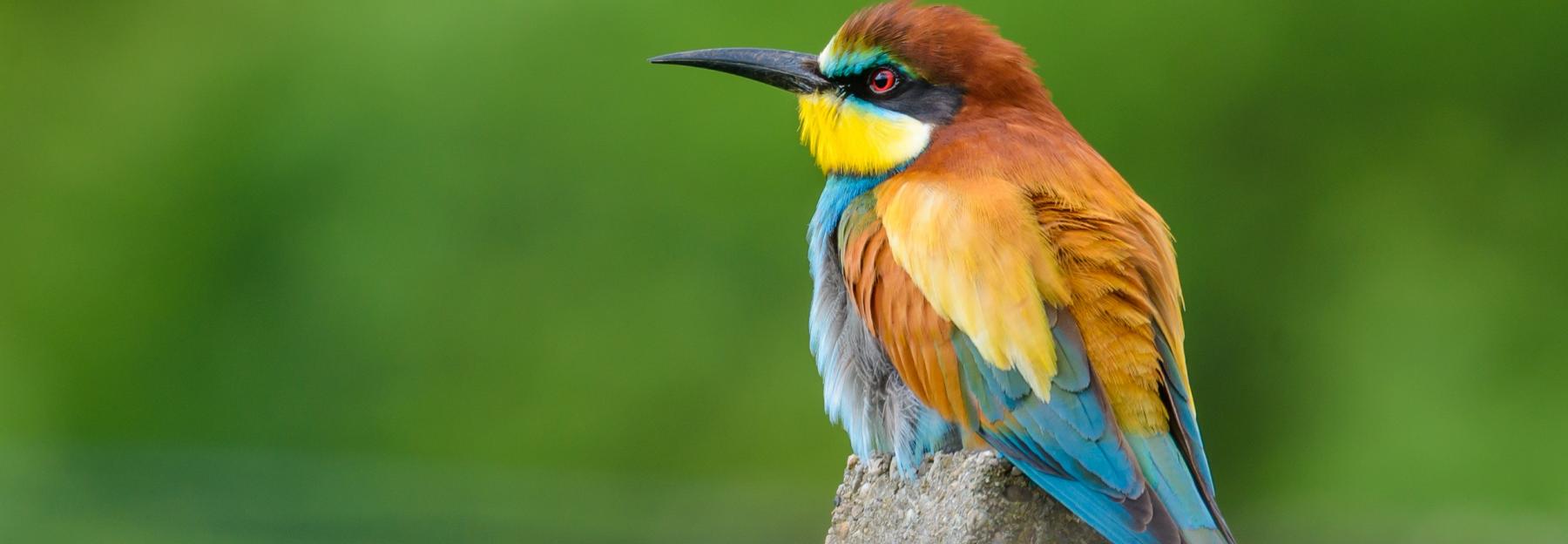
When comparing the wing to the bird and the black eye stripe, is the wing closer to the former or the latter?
the bird

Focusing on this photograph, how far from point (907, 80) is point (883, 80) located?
0.03m

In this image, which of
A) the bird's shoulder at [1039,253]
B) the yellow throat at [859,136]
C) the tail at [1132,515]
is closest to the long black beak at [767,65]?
the yellow throat at [859,136]

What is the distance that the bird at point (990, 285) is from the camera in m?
1.71

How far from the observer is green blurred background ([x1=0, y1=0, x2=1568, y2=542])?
158 inches

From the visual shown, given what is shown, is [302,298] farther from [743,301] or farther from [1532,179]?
[1532,179]

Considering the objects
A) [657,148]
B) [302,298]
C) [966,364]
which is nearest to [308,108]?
[302,298]

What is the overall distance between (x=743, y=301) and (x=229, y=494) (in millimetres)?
1495

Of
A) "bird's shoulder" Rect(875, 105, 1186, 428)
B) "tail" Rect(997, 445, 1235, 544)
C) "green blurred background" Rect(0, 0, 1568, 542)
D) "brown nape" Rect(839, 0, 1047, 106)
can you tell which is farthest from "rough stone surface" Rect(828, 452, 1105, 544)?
"green blurred background" Rect(0, 0, 1568, 542)

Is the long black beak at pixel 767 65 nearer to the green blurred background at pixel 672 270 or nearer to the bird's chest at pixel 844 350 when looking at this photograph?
the bird's chest at pixel 844 350

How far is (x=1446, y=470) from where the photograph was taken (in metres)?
3.89

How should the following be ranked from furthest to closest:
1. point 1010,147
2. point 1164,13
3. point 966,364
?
point 1164,13
point 1010,147
point 966,364

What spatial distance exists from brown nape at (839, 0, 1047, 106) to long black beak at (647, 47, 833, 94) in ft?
0.38

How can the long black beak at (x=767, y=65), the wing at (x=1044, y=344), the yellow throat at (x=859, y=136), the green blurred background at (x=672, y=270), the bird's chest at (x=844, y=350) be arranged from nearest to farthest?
the wing at (x=1044, y=344) < the bird's chest at (x=844, y=350) < the yellow throat at (x=859, y=136) < the long black beak at (x=767, y=65) < the green blurred background at (x=672, y=270)

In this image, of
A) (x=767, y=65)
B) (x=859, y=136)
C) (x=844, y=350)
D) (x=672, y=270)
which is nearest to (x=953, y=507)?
(x=844, y=350)
